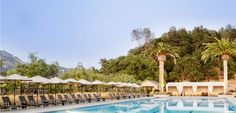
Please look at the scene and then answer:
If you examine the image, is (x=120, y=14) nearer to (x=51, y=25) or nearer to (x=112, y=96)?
(x=51, y=25)

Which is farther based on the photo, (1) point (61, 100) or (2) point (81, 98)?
(2) point (81, 98)

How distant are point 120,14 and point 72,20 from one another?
274 inches

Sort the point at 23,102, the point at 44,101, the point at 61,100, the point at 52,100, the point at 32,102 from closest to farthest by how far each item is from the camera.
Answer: the point at 23,102
the point at 32,102
the point at 44,101
the point at 52,100
the point at 61,100

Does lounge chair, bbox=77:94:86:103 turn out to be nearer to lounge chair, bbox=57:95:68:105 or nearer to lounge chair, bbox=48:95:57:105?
lounge chair, bbox=57:95:68:105

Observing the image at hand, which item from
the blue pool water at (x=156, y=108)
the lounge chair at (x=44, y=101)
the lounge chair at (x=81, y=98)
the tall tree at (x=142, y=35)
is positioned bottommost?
the blue pool water at (x=156, y=108)

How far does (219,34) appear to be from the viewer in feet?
221

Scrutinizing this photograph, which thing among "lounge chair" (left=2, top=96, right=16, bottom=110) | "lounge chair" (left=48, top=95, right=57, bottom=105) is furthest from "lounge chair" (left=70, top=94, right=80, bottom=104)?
"lounge chair" (left=2, top=96, right=16, bottom=110)

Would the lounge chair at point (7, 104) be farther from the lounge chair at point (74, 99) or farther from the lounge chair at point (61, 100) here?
the lounge chair at point (74, 99)

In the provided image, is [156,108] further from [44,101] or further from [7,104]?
[7,104]

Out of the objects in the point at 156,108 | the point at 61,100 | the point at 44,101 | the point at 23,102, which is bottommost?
the point at 156,108

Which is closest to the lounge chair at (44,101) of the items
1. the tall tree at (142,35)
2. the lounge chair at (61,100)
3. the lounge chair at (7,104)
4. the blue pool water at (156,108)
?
the lounge chair at (61,100)

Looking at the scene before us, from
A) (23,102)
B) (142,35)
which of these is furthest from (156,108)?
(142,35)

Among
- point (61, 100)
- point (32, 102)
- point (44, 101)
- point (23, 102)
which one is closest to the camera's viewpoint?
point (23, 102)

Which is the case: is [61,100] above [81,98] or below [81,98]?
above
